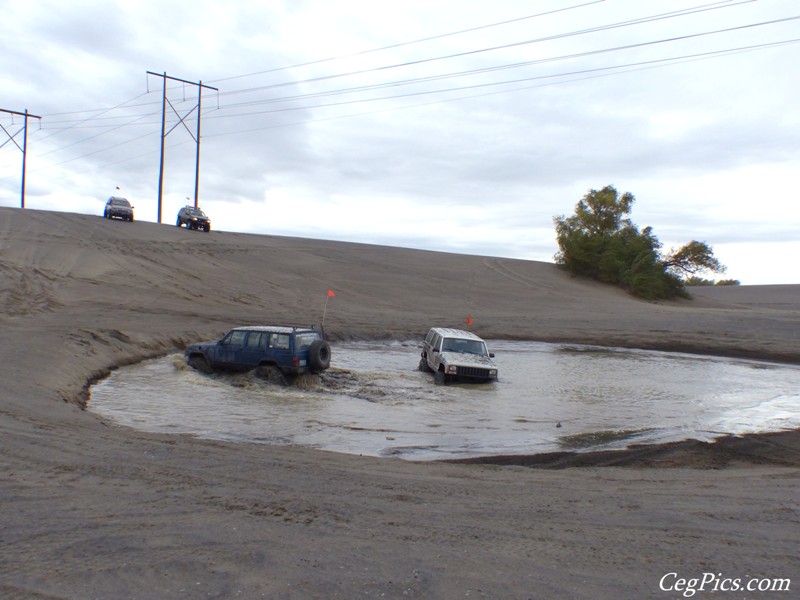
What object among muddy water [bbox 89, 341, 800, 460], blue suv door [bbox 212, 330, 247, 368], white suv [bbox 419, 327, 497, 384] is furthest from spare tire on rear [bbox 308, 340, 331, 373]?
white suv [bbox 419, 327, 497, 384]

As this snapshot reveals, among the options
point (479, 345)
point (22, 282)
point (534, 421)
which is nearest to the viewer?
point (534, 421)

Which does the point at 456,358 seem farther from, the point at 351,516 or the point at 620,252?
the point at 620,252

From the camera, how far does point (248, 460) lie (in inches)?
334

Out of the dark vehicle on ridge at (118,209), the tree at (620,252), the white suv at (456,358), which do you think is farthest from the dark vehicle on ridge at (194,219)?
the white suv at (456,358)

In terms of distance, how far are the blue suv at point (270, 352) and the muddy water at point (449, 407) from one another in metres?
0.36

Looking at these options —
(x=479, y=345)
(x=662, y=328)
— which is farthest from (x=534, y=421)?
(x=662, y=328)

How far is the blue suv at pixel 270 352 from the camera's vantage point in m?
17.8

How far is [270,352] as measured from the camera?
18.0 metres

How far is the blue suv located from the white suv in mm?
3471

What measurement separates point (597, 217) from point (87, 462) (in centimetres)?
6236

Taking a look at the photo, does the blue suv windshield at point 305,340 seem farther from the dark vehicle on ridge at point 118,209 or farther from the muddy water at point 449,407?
the dark vehicle on ridge at point 118,209

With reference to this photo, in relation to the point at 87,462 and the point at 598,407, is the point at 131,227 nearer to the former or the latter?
the point at 598,407

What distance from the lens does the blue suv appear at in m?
17.8

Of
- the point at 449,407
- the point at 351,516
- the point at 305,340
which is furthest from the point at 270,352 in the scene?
the point at 351,516
